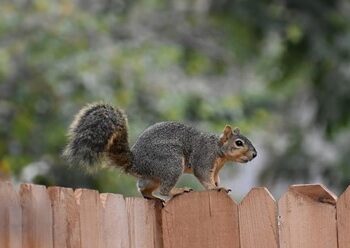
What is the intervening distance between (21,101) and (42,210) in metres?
6.18

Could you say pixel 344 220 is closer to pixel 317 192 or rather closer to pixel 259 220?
pixel 317 192

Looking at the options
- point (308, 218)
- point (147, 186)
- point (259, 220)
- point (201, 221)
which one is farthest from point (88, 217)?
point (147, 186)

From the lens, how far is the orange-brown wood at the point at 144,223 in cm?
349

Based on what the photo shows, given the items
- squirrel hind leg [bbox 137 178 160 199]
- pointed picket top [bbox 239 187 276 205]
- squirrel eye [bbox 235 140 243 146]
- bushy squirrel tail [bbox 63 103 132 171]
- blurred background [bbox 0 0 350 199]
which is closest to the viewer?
pointed picket top [bbox 239 187 276 205]

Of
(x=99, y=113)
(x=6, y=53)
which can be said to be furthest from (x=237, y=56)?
(x=99, y=113)

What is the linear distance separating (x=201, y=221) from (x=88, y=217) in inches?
14.0

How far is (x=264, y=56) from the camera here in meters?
12.4

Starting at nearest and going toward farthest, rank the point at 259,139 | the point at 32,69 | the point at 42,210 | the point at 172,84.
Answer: the point at 42,210 < the point at 32,69 < the point at 172,84 < the point at 259,139

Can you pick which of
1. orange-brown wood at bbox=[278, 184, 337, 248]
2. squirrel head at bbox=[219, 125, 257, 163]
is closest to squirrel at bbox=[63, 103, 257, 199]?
squirrel head at bbox=[219, 125, 257, 163]

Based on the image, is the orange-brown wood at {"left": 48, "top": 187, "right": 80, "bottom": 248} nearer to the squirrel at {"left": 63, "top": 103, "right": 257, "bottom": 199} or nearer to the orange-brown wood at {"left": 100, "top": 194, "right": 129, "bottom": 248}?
the orange-brown wood at {"left": 100, "top": 194, "right": 129, "bottom": 248}

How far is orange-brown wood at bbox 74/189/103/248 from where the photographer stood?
3.36 m

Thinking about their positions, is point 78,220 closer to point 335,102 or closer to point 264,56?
point 335,102

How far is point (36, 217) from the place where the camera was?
325cm

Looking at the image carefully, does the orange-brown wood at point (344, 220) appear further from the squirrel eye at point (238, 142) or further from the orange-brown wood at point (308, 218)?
the squirrel eye at point (238, 142)
